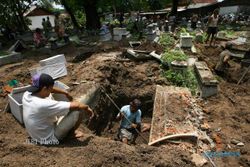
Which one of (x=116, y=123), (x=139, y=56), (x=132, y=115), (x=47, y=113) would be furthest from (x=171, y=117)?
(x=139, y=56)

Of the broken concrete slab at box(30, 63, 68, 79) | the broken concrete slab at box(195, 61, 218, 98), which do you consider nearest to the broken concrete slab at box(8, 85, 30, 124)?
the broken concrete slab at box(30, 63, 68, 79)

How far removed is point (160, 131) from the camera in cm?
560

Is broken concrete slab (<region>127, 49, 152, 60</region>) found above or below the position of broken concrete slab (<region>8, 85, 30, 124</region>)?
below

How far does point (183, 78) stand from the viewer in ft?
27.0

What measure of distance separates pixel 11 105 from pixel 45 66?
276 centimetres

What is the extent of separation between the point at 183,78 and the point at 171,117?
2.44 m

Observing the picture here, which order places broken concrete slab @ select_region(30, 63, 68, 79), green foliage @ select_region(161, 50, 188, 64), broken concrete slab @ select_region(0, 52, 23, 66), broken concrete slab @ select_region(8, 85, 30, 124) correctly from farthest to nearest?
broken concrete slab @ select_region(0, 52, 23, 66)
green foliage @ select_region(161, 50, 188, 64)
broken concrete slab @ select_region(30, 63, 68, 79)
broken concrete slab @ select_region(8, 85, 30, 124)

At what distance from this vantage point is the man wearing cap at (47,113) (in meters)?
3.85

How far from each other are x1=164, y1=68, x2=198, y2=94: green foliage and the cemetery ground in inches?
9.6

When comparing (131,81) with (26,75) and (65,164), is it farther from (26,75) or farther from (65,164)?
(65,164)

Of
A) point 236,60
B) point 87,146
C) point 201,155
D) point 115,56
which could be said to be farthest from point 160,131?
point 236,60

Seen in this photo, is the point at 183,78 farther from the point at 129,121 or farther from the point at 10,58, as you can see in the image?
the point at 10,58

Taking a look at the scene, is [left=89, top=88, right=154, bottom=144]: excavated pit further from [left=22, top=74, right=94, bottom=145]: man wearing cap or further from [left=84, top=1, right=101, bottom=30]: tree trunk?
[left=84, top=1, right=101, bottom=30]: tree trunk

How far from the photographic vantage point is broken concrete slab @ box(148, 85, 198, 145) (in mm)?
5242
